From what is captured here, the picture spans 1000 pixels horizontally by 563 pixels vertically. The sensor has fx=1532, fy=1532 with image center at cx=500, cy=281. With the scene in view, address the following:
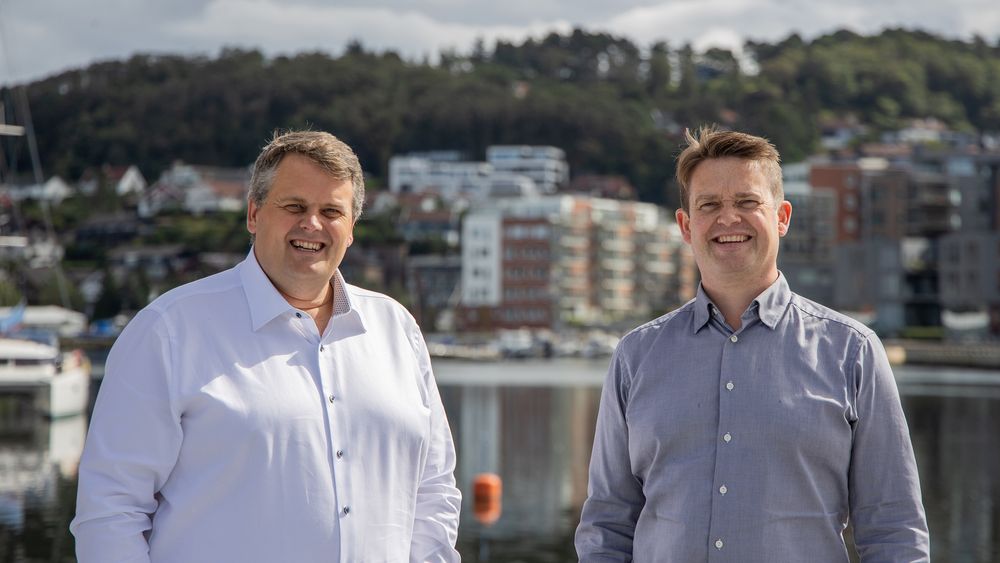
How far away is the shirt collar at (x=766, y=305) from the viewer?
3258 millimetres

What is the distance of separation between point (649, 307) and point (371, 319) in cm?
11610

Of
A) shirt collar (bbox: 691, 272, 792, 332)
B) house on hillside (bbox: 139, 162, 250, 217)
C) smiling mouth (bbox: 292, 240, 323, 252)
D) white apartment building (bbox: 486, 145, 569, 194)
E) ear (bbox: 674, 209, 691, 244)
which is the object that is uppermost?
white apartment building (bbox: 486, 145, 569, 194)

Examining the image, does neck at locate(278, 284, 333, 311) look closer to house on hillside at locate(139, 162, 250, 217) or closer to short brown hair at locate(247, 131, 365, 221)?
short brown hair at locate(247, 131, 365, 221)

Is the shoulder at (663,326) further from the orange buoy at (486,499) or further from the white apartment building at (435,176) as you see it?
the white apartment building at (435,176)

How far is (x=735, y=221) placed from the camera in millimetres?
3268

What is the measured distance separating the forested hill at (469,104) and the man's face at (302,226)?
14644 cm

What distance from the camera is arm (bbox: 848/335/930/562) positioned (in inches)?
123

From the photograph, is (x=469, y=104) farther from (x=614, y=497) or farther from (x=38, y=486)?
(x=614, y=497)

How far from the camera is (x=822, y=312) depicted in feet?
10.8

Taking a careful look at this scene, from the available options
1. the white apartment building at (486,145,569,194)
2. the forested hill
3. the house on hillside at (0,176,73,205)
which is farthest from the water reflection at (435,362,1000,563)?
the forested hill

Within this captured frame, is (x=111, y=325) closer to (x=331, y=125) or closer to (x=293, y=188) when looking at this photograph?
(x=331, y=125)

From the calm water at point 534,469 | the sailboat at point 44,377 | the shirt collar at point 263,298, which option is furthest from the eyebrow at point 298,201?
the sailboat at point 44,377

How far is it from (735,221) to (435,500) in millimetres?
897

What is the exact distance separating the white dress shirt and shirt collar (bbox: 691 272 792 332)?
64cm
